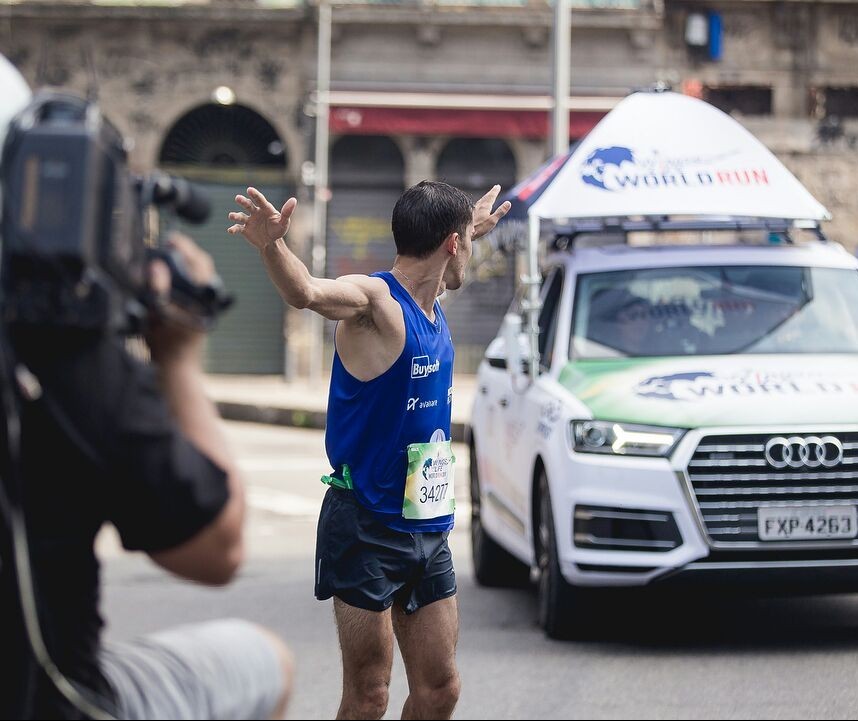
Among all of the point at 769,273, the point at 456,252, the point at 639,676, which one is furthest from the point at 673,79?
the point at 456,252

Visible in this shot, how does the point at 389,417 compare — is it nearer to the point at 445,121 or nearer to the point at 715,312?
the point at 715,312

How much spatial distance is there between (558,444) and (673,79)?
21.9 metres

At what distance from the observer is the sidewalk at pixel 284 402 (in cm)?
2192

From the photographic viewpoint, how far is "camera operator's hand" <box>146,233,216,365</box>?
2658mm

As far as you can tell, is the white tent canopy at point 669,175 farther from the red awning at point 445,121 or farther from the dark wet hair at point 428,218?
the red awning at point 445,121

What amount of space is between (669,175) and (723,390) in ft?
4.89

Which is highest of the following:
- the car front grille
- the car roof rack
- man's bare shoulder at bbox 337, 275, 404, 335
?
the car roof rack

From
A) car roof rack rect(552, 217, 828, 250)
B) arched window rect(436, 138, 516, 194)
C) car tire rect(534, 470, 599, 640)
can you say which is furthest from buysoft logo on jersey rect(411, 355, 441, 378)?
arched window rect(436, 138, 516, 194)

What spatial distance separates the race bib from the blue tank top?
18mm

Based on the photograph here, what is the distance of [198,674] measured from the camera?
2877mm

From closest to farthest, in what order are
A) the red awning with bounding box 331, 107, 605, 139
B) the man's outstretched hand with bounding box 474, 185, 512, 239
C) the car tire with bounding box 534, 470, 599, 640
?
1. the man's outstretched hand with bounding box 474, 185, 512, 239
2. the car tire with bounding box 534, 470, 599, 640
3. the red awning with bounding box 331, 107, 605, 139

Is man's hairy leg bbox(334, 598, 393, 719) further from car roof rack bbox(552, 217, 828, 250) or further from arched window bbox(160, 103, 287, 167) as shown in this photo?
arched window bbox(160, 103, 287, 167)

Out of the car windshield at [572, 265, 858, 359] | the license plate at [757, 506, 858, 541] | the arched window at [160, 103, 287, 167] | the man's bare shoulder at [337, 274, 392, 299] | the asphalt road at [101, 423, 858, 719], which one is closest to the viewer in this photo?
the man's bare shoulder at [337, 274, 392, 299]

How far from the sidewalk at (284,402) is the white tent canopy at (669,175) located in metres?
10.9
